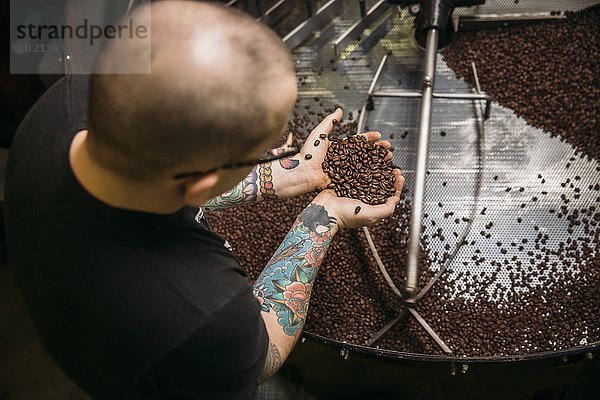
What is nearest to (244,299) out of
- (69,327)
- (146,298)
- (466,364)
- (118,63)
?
(146,298)

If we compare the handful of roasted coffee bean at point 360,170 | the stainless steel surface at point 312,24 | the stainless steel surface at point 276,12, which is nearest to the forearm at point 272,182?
the handful of roasted coffee bean at point 360,170

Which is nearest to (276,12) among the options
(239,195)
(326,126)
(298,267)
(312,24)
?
Answer: (312,24)

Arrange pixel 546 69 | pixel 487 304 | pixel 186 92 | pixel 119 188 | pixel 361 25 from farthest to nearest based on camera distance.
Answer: pixel 361 25 → pixel 546 69 → pixel 487 304 → pixel 119 188 → pixel 186 92

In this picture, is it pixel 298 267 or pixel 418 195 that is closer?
pixel 298 267

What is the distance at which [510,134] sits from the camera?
5.53 ft

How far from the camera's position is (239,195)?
1448 mm

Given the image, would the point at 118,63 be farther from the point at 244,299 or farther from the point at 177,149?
the point at 244,299

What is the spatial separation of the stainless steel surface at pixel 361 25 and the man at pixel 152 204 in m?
1.25

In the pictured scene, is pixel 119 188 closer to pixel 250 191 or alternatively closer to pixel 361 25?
pixel 250 191

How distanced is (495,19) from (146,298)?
1.85 m

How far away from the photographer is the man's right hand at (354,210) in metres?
1.36

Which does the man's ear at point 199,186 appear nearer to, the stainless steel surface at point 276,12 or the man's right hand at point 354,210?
the man's right hand at point 354,210

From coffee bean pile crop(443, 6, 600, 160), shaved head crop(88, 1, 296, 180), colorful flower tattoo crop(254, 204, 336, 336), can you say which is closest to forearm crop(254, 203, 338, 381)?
colorful flower tattoo crop(254, 204, 336, 336)

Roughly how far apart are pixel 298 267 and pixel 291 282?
0.19ft
